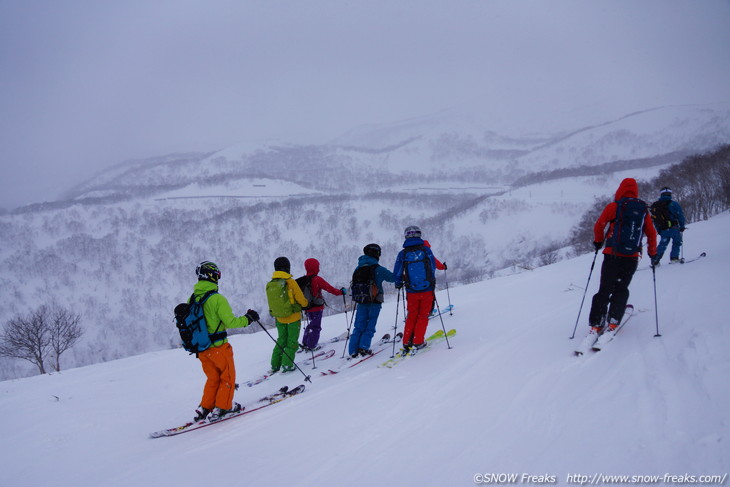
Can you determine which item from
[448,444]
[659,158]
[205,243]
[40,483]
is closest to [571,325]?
[448,444]

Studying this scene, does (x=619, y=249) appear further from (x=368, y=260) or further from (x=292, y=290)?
(x=292, y=290)

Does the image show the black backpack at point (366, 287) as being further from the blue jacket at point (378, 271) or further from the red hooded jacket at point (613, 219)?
the red hooded jacket at point (613, 219)

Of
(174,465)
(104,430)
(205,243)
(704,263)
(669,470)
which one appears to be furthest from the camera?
→ (205,243)

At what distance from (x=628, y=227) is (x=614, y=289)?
41.1 inches

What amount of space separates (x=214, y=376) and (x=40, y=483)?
90.7 inches

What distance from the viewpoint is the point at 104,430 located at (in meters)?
6.26

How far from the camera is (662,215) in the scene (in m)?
11.2

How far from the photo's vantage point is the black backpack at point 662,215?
11055mm

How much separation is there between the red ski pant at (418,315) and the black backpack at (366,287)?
827 mm

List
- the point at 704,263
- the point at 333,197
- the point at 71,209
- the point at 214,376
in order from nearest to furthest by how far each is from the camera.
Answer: the point at 214,376
the point at 704,263
the point at 71,209
the point at 333,197

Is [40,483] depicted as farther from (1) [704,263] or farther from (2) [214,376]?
(1) [704,263]

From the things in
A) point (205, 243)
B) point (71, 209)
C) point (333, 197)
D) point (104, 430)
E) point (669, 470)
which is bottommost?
point (104, 430)

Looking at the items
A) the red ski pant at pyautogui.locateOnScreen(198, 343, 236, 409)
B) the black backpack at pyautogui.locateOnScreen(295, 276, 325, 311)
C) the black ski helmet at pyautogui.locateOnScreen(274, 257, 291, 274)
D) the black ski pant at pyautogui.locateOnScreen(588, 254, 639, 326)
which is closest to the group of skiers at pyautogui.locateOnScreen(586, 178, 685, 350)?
the black ski pant at pyautogui.locateOnScreen(588, 254, 639, 326)

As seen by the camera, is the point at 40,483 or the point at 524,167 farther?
the point at 524,167
